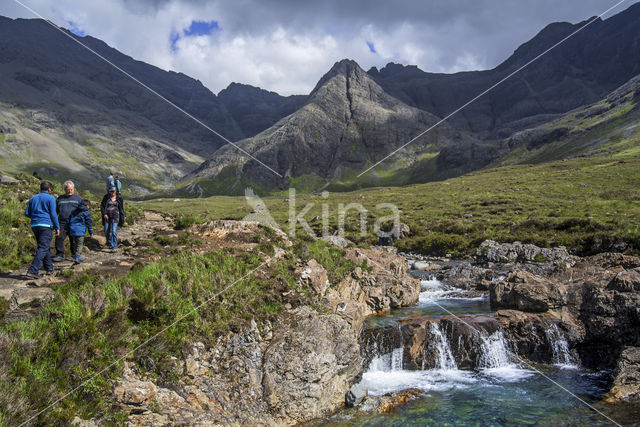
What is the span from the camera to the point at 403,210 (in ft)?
252

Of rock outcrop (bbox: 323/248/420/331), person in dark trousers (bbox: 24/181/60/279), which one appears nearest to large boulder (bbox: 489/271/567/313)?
rock outcrop (bbox: 323/248/420/331)

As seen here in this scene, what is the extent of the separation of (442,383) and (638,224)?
128 feet

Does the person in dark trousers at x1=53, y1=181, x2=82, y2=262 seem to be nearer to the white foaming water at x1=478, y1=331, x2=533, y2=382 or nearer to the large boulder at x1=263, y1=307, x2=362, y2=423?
the large boulder at x1=263, y1=307, x2=362, y2=423

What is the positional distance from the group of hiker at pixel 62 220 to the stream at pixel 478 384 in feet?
39.9

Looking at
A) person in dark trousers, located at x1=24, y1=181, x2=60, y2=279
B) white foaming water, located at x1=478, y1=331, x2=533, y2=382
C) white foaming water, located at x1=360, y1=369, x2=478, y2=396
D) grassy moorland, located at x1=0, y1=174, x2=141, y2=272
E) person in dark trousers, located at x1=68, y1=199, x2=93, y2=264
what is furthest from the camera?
white foaming water, located at x1=478, y1=331, x2=533, y2=382

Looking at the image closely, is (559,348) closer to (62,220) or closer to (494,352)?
(494,352)

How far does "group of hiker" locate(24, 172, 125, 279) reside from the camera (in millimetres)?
12445

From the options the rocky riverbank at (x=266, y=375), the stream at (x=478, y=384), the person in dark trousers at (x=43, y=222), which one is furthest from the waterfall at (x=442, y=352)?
the person in dark trousers at (x=43, y=222)

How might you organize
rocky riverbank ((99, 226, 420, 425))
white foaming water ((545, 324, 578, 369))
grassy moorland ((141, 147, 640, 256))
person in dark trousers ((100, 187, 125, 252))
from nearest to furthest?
1. rocky riverbank ((99, 226, 420, 425))
2. person in dark trousers ((100, 187, 125, 252))
3. white foaming water ((545, 324, 578, 369))
4. grassy moorland ((141, 147, 640, 256))

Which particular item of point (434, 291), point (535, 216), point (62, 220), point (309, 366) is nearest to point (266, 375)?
point (309, 366)

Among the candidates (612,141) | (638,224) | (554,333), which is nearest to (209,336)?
(554,333)

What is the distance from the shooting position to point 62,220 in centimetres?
1434

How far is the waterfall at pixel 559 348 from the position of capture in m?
→ 17.4

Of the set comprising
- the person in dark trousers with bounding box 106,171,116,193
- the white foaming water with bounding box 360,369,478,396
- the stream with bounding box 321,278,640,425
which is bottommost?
the white foaming water with bounding box 360,369,478,396
